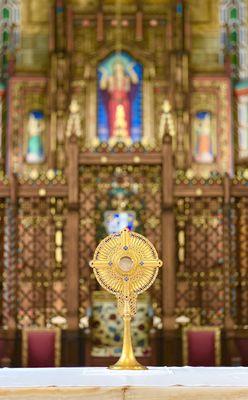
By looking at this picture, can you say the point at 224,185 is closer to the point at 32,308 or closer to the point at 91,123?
the point at 32,308

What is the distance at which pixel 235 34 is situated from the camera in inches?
744

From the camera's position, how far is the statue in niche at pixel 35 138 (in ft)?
57.8

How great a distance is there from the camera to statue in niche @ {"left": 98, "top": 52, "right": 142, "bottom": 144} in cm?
1761

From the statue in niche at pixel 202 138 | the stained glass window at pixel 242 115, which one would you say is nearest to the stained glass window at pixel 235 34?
the stained glass window at pixel 242 115

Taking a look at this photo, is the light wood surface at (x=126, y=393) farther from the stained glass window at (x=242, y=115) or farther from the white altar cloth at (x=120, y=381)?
the stained glass window at (x=242, y=115)

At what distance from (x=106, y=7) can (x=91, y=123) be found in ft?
10.3

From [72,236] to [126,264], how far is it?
20.6 feet

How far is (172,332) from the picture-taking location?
10.7 meters

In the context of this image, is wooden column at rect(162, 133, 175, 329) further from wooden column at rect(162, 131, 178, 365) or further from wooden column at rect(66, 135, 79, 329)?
wooden column at rect(66, 135, 79, 329)

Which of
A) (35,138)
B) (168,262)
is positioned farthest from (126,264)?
(35,138)

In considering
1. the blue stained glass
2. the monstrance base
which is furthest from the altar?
the blue stained glass

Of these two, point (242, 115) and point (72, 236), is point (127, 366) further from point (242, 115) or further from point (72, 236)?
point (242, 115)

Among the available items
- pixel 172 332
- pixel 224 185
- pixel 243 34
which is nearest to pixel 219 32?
pixel 243 34

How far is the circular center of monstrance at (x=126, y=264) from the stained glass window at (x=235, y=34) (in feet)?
46.7
